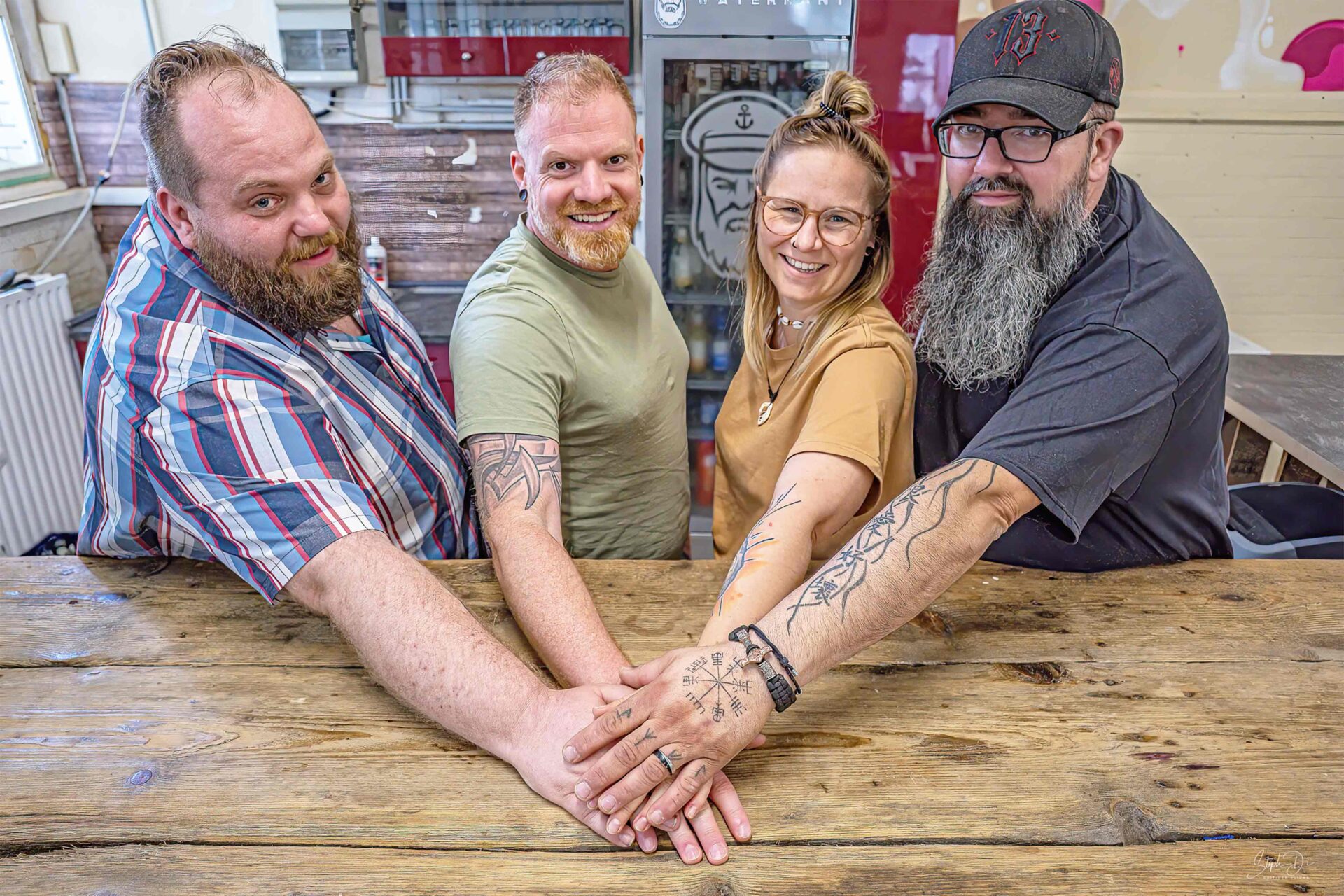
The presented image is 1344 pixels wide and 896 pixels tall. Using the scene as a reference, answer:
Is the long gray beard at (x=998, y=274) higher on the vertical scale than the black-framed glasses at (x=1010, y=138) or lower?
lower

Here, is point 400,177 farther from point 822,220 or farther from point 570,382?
point 822,220

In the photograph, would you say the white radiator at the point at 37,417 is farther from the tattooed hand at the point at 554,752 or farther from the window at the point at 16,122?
the tattooed hand at the point at 554,752

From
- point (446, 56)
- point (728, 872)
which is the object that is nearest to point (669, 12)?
point (446, 56)

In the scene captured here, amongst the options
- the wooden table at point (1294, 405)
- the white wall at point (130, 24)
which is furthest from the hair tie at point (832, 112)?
the white wall at point (130, 24)

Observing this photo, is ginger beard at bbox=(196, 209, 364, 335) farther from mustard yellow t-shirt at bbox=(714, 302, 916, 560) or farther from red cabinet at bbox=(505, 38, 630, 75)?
red cabinet at bbox=(505, 38, 630, 75)

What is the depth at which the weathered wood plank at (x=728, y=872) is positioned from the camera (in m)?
0.85

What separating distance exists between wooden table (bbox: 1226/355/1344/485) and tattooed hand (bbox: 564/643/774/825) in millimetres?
1910

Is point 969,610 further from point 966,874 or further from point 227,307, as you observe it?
point 227,307

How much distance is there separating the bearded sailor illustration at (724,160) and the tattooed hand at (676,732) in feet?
6.78

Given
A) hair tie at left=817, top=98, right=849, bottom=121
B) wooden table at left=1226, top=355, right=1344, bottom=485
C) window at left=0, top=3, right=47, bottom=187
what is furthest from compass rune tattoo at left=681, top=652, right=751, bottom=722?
window at left=0, top=3, right=47, bottom=187

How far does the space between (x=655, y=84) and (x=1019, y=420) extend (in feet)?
6.91

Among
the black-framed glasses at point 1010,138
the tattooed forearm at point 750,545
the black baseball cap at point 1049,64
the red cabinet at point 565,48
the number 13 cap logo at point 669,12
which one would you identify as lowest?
the tattooed forearm at point 750,545

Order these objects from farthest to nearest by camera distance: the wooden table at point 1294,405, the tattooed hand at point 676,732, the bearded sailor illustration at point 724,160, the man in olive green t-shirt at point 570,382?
the bearded sailor illustration at point 724,160, the wooden table at point 1294,405, the man in olive green t-shirt at point 570,382, the tattooed hand at point 676,732

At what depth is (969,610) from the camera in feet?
4.27
